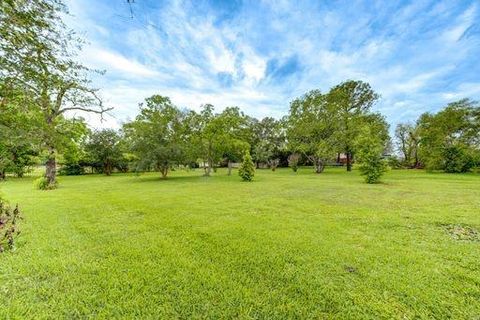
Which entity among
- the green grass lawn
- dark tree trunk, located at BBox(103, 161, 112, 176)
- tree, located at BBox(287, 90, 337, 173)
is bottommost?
the green grass lawn

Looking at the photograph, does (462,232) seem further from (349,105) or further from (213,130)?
(349,105)

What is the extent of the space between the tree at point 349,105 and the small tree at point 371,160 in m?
7.27

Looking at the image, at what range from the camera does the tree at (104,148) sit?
26797 mm

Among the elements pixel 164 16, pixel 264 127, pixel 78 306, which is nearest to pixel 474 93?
pixel 264 127

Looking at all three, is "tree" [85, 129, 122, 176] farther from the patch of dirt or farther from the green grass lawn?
the patch of dirt

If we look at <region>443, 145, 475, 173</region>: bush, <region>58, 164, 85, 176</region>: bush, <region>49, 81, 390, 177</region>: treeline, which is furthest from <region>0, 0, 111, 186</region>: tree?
<region>58, 164, 85, 176</region>: bush

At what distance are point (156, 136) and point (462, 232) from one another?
675 inches

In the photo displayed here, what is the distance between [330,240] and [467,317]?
1970 millimetres

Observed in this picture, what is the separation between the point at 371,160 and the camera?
1391 cm

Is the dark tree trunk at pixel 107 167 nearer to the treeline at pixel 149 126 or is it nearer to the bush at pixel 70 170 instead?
the treeline at pixel 149 126

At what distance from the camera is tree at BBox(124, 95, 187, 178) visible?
16.2 metres

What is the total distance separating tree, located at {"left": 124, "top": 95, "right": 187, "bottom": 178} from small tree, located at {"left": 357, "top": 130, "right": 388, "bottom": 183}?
42.8 feet

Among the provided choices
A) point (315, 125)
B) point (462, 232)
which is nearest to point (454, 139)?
point (315, 125)

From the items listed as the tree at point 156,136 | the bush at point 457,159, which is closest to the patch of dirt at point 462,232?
the tree at point 156,136
